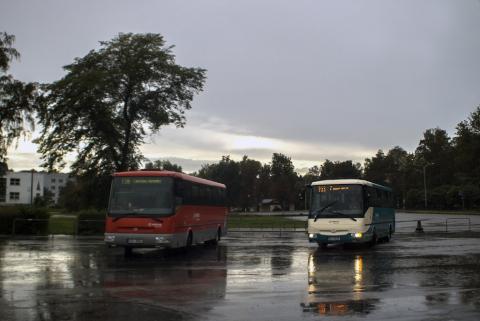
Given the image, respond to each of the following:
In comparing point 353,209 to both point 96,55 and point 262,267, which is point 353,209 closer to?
point 262,267

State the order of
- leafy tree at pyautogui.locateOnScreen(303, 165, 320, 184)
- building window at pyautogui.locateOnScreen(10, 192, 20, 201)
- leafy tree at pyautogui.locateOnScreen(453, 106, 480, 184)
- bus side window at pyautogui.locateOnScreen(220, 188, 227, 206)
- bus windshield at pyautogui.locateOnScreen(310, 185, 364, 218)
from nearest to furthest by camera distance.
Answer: bus windshield at pyautogui.locateOnScreen(310, 185, 364, 218) < bus side window at pyautogui.locateOnScreen(220, 188, 227, 206) < leafy tree at pyautogui.locateOnScreen(453, 106, 480, 184) < building window at pyautogui.locateOnScreen(10, 192, 20, 201) < leafy tree at pyautogui.locateOnScreen(303, 165, 320, 184)

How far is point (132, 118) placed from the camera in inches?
1593

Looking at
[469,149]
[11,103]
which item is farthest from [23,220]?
[469,149]

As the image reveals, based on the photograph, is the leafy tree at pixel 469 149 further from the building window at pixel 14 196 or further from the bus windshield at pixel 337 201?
the building window at pixel 14 196

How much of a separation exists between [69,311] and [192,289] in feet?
11.1

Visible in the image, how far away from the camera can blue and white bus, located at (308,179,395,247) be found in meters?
23.6

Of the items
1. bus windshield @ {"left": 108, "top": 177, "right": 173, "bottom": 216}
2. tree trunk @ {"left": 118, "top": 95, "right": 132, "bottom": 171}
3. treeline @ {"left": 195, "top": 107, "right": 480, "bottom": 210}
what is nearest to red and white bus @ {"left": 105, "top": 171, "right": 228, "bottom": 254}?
bus windshield @ {"left": 108, "top": 177, "right": 173, "bottom": 216}

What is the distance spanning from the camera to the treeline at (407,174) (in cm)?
11306

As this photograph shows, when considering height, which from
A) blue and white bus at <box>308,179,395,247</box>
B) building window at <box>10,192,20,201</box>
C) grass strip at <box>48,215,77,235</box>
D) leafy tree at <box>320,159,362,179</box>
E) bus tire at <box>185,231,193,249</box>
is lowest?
grass strip at <box>48,215,77,235</box>

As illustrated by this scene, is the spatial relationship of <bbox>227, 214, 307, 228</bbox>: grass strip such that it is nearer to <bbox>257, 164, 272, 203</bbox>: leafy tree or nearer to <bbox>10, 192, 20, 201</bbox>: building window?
<bbox>257, 164, 272, 203</bbox>: leafy tree

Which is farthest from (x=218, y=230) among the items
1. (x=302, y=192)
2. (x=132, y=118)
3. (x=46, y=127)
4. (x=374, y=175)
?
(x=374, y=175)

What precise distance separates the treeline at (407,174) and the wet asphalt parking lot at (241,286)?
90.5m

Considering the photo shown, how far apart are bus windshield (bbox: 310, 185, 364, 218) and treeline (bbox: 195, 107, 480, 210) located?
85.1m

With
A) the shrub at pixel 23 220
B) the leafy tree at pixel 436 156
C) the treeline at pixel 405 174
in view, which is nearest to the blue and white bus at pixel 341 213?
the shrub at pixel 23 220
